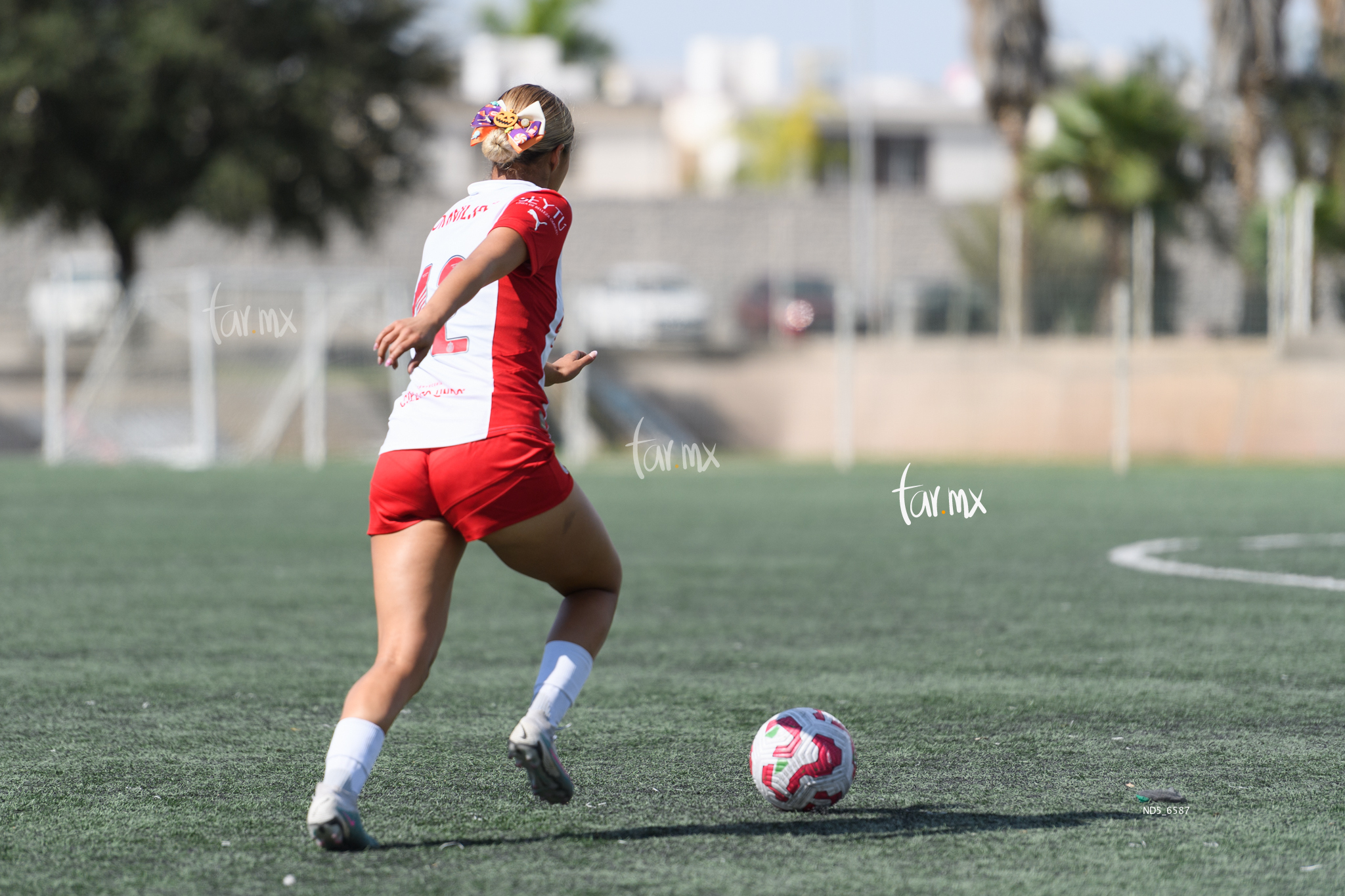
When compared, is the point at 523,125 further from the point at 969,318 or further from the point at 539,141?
the point at 969,318

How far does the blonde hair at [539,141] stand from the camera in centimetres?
421

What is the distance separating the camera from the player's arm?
3.77m

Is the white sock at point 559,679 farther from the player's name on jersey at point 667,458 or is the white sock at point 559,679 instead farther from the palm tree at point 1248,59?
the palm tree at point 1248,59

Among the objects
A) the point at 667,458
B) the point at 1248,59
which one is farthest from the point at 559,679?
the point at 1248,59

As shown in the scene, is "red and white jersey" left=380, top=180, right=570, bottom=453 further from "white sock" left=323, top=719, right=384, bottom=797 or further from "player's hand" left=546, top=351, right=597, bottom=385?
"white sock" left=323, top=719, right=384, bottom=797

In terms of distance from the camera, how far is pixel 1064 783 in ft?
15.9

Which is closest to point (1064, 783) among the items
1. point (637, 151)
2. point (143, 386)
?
point (143, 386)

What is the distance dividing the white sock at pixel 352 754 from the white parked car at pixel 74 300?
67.5 feet

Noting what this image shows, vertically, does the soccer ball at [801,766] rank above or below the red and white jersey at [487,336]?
below

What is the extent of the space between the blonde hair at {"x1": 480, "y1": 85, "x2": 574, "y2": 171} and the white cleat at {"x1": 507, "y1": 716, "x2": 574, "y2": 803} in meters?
1.35

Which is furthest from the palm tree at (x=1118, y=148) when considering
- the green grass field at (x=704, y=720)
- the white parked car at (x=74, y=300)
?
the green grass field at (x=704, y=720)

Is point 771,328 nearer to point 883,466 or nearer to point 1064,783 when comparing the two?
point 883,466

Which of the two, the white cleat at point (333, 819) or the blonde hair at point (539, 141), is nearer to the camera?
the white cleat at point (333, 819)

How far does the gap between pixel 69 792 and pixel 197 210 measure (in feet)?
79.6
